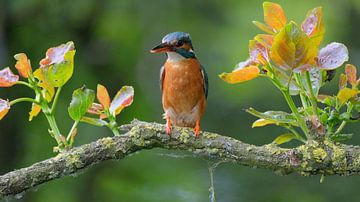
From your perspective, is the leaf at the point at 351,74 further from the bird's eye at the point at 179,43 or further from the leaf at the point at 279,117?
the bird's eye at the point at 179,43

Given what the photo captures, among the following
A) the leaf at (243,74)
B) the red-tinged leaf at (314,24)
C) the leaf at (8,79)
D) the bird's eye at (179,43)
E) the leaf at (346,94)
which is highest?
the red-tinged leaf at (314,24)

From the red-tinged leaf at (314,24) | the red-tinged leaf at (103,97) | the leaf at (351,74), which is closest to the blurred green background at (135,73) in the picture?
the red-tinged leaf at (103,97)

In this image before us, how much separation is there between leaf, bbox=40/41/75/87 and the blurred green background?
2627mm

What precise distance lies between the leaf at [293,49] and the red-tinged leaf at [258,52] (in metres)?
0.05

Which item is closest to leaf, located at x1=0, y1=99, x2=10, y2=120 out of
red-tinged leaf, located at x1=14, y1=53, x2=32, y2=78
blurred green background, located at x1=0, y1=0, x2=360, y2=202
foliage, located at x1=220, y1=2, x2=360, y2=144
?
red-tinged leaf, located at x1=14, y1=53, x2=32, y2=78

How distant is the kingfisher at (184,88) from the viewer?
A: 3035 mm

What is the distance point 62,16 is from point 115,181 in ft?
4.17

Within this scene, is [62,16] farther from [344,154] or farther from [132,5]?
[344,154]

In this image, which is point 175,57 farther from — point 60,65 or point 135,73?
point 135,73

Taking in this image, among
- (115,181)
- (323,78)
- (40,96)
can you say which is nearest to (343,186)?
(115,181)

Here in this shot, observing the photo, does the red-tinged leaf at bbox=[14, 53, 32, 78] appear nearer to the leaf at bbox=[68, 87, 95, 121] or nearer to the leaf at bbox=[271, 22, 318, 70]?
the leaf at bbox=[68, 87, 95, 121]

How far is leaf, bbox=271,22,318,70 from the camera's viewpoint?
1698 millimetres

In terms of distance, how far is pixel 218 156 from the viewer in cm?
186

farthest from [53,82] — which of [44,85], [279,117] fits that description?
[279,117]
